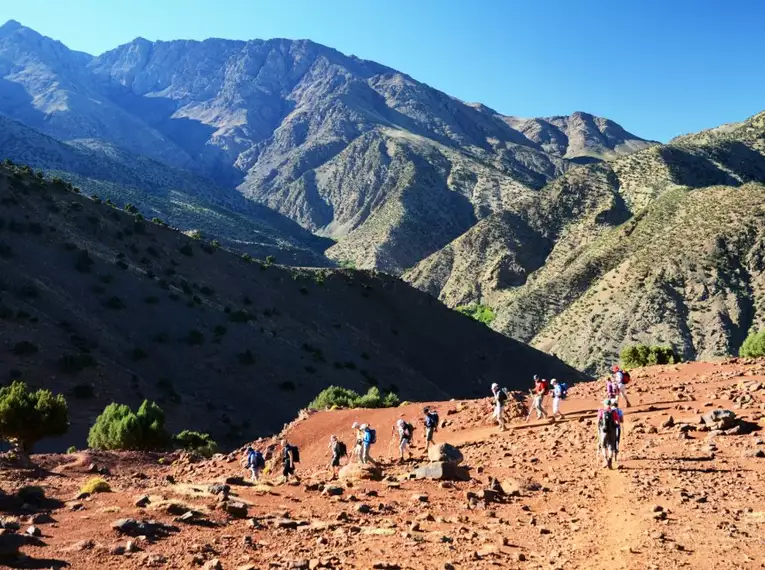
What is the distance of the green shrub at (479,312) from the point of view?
11046 cm

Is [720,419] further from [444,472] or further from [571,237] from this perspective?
[571,237]

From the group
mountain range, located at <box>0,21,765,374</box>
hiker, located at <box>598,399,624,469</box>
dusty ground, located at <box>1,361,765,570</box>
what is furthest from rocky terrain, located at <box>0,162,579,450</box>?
hiker, located at <box>598,399,624,469</box>

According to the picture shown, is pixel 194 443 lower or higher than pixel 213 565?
lower

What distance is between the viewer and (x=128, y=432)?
1101 inches

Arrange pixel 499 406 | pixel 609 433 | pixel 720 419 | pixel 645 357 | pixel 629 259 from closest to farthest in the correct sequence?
pixel 609 433 → pixel 720 419 → pixel 499 406 → pixel 645 357 → pixel 629 259

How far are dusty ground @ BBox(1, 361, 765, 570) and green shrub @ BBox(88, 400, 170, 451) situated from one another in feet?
28.4

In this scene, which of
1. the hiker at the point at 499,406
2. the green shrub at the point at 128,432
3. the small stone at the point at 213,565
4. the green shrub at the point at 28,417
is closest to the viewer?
the small stone at the point at 213,565

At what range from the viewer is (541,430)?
1905cm

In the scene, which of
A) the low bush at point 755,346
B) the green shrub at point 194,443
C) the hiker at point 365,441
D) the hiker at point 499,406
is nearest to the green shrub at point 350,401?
the green shrub at point 194,443

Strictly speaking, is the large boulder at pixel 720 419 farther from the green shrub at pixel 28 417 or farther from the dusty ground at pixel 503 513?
the green shrub at pixel 28 417

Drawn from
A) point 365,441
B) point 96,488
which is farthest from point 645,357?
point 96,488

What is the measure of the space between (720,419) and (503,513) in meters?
8.15

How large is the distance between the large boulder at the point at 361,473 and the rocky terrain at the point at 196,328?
23.5m

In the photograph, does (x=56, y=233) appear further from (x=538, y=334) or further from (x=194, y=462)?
(x=538, y=334)
